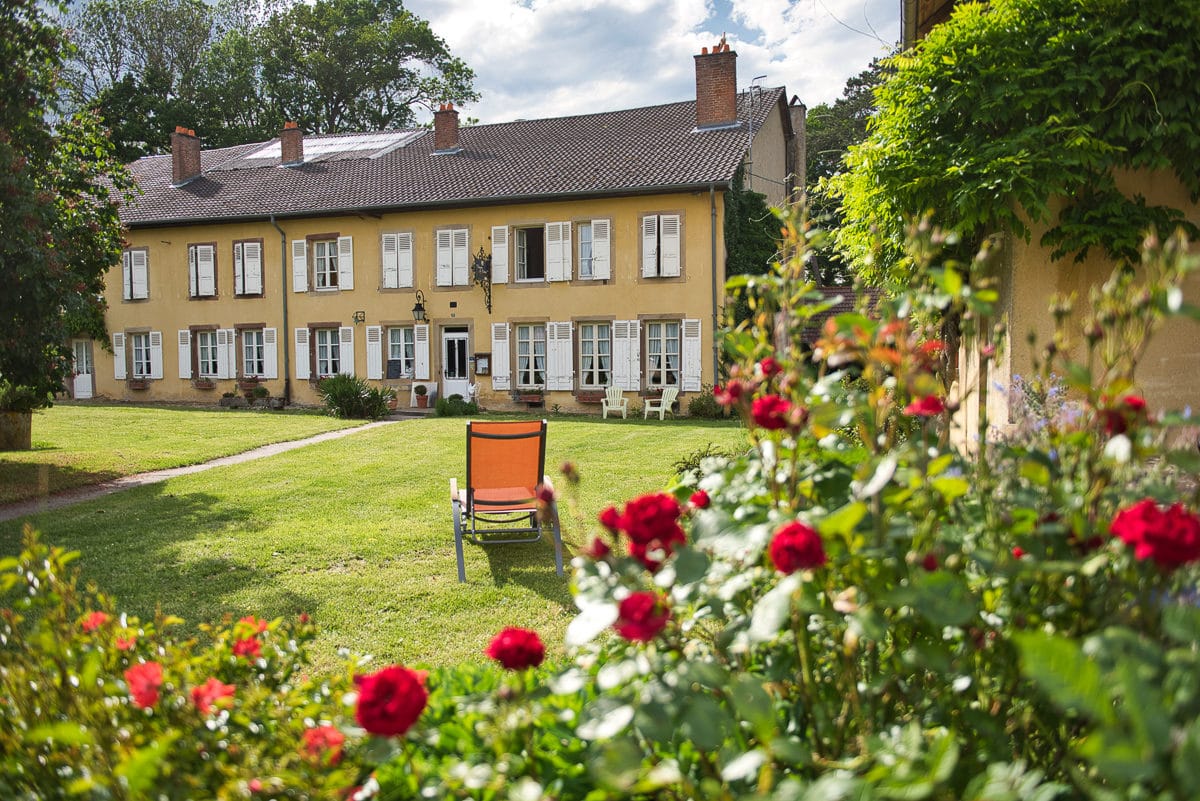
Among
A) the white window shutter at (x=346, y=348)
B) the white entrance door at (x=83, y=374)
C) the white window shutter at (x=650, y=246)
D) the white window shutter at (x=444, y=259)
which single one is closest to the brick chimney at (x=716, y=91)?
the white window shutter at (x=650, y=246)

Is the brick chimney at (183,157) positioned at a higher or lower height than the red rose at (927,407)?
higher

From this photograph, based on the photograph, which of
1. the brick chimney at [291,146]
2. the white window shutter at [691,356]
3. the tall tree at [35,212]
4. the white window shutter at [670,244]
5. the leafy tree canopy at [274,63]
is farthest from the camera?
the leafy tree canopy at [274,63]

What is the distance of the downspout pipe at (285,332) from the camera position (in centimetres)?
2072

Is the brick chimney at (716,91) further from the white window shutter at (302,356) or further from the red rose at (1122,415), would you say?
the red rose at (1122,415)

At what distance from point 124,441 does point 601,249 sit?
32.6 feet

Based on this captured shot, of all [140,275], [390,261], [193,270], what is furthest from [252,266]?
[390,261]

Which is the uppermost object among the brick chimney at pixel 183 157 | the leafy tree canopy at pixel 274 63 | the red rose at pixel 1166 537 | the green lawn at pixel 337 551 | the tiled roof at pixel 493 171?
the leafy tree canopy at pixel 274 63

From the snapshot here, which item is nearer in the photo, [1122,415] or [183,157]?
[1122,415]

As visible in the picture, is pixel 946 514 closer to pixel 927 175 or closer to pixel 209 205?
pixel 927 175

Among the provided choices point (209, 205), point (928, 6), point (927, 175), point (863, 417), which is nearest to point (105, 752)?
point (863, 417)

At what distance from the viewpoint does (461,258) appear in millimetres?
19359

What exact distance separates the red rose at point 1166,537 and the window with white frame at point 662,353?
16.7m

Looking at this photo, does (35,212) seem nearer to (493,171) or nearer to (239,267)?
(493,171)

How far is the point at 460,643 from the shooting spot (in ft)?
13.1
